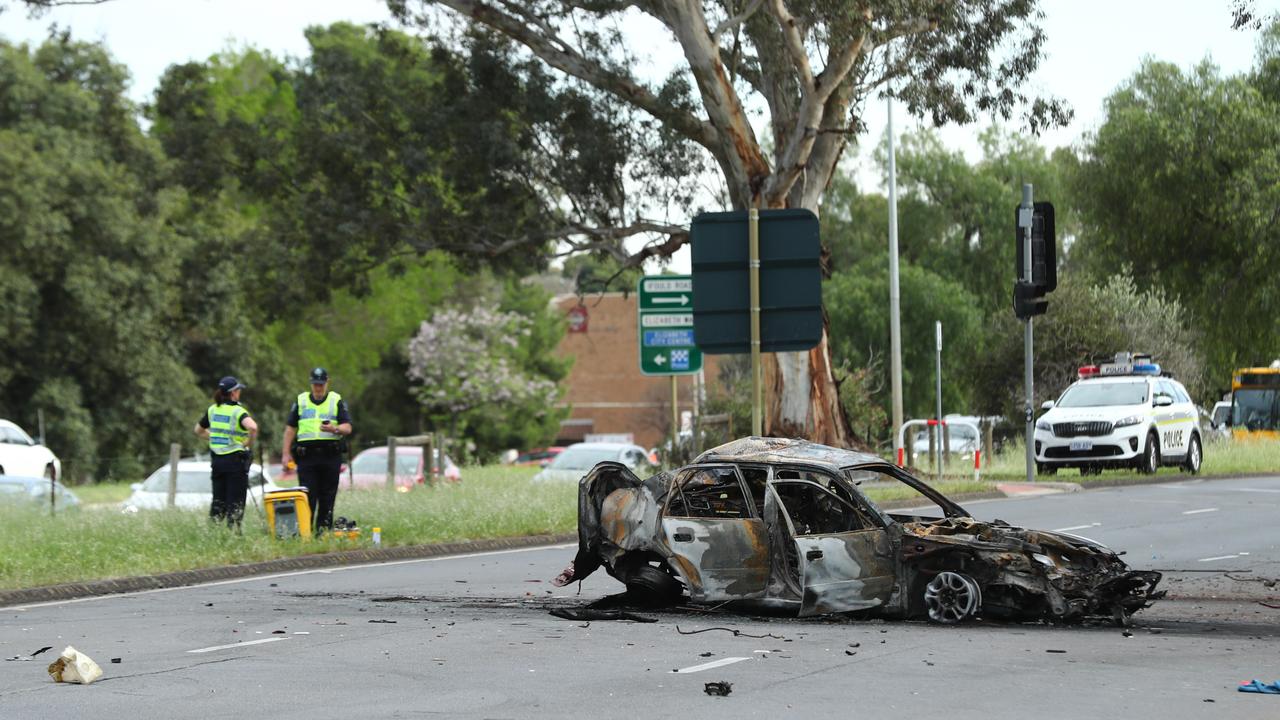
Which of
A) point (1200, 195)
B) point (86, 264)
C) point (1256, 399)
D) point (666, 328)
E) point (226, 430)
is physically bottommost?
point (226, 430)

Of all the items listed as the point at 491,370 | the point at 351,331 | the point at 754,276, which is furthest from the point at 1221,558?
the point at 491,370

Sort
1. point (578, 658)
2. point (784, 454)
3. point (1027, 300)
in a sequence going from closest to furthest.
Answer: point (578, 658), point (784, 454), point (1027, 300)

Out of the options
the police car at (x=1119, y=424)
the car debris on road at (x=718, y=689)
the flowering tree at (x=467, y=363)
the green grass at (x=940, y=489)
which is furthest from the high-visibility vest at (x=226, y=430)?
the flowering tree at (x=467, y=363)

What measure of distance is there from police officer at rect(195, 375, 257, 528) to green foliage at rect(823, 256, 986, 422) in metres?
37.4

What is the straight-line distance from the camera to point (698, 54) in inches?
1029

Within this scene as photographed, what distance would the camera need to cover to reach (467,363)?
68438 mm

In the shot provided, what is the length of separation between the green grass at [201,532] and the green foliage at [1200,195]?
26.3 m

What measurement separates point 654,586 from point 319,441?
22.5ft

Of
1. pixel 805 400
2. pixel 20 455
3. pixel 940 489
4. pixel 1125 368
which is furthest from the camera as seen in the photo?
pixel 20 455

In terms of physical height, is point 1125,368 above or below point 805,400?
above

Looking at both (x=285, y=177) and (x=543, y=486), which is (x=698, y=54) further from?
(x=285, y=177)

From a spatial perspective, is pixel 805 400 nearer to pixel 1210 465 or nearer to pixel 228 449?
pixel 1210 465

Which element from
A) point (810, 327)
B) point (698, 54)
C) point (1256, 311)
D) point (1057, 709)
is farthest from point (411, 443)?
point (1256, 311)

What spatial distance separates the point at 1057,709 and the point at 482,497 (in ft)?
52.7
